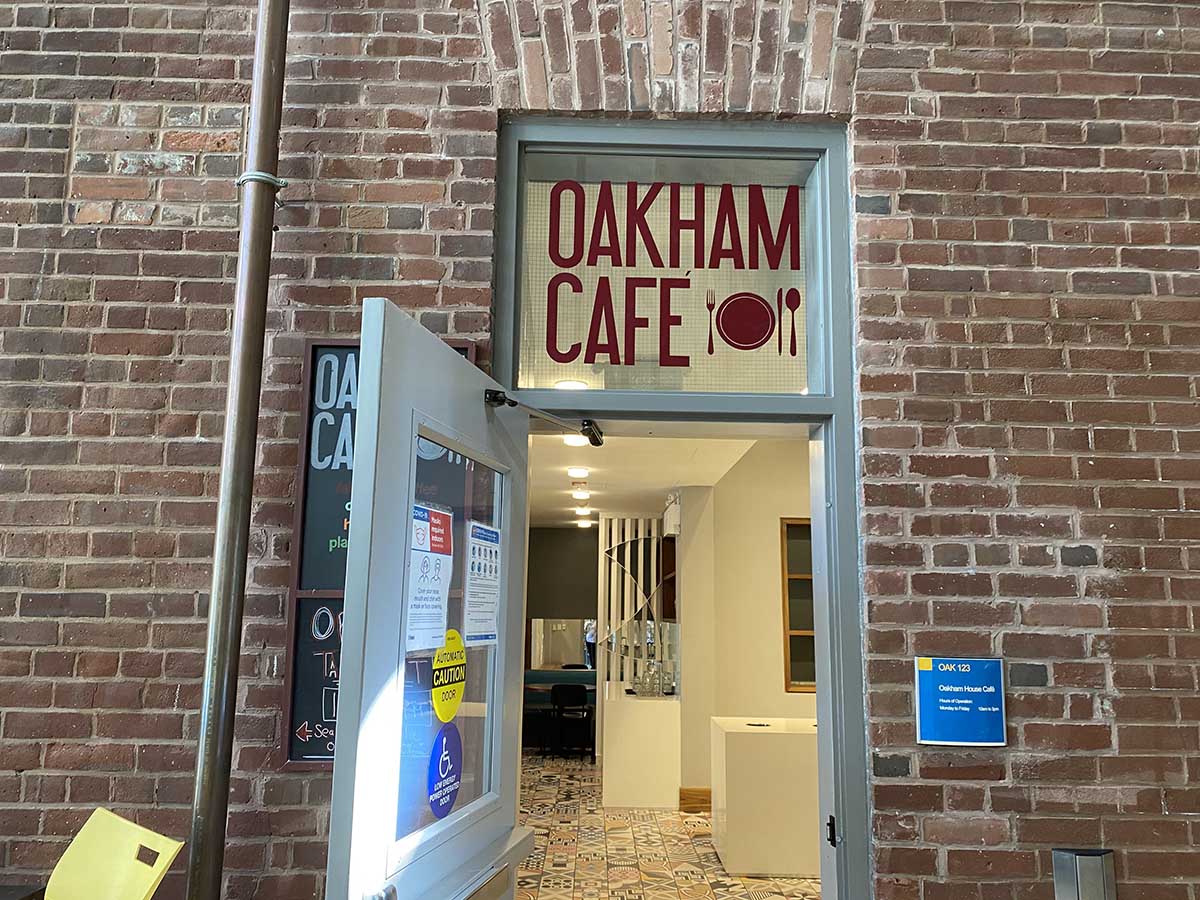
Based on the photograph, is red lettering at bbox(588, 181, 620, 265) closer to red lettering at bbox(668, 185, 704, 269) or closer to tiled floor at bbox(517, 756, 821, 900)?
red lettering at bbox(668, 185, 704, 269)

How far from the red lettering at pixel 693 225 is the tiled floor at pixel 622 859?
3361mm

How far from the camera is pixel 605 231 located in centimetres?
250

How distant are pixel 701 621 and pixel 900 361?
19.7ft

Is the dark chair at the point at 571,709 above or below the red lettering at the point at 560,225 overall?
below

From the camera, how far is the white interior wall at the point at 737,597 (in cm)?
794

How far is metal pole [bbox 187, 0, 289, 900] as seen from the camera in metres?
1.96

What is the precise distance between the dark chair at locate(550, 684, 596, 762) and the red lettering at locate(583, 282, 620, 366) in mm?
8460

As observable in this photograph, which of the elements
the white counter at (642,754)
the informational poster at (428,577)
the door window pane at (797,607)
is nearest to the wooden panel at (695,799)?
the white counter at (642,754)

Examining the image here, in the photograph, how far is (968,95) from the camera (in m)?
2.41

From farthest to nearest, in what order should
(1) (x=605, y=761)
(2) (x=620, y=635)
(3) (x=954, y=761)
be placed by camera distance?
(2) (x=620, y=635)
(1) (x=605, y=761)
(3) (x=954, y=761)

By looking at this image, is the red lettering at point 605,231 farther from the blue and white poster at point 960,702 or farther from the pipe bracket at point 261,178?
the blue and white poster at point 960,702

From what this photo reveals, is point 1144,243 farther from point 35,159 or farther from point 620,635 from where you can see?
point 620,635

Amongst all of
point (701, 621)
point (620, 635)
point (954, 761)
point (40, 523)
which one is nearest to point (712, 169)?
point (954, 761)

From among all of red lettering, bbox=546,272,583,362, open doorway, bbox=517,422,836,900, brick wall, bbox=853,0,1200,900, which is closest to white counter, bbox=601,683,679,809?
open doorway, bbox=517,422,836,900
